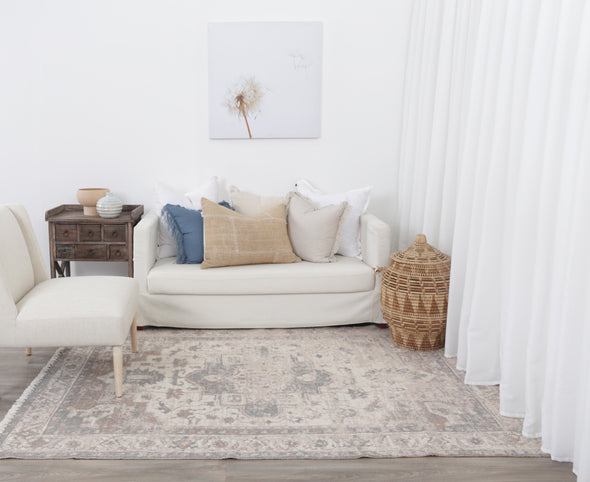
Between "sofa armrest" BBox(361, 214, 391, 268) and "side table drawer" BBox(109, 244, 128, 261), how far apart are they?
1.55 meters

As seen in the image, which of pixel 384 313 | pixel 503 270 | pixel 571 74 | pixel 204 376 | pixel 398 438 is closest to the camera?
pixel 571 74

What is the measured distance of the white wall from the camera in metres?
4.09

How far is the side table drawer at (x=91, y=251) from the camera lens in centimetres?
382

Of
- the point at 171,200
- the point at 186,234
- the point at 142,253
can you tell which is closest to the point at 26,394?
the point at 142,253

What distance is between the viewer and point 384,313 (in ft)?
11.4

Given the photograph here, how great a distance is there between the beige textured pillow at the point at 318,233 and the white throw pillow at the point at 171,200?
2.14 ft

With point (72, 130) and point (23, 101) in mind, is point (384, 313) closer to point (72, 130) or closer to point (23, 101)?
point (72, 130)

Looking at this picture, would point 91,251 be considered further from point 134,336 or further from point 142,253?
point 134,336

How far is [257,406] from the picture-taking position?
2.69 m

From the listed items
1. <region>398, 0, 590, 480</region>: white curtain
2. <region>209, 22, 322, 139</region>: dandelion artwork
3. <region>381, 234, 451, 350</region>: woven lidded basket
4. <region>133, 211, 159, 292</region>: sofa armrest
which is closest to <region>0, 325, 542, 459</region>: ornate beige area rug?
<region>381, 234, 451, 350</region>: woven lidded basket

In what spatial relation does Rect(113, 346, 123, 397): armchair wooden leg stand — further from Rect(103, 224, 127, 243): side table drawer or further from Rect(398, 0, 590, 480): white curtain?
Rect(398, 0, 590, 480): white curtain

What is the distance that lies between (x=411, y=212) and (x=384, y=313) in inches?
33.3

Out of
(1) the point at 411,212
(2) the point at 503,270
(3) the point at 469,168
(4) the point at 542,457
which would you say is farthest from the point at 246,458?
(1) the point at 411,212

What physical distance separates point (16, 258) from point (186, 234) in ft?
3.58
